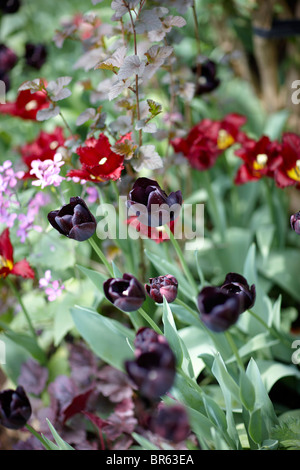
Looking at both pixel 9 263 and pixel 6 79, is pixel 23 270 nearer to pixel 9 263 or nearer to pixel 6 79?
pixel 9 263

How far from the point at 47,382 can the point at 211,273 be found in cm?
46

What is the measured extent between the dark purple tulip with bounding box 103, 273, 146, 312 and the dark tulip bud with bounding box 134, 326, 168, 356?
4 cm

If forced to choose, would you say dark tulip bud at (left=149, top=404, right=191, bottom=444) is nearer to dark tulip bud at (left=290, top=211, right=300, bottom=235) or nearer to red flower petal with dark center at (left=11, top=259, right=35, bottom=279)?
dark tulip bud at (left=290, top=211, right=300, bottom=235)

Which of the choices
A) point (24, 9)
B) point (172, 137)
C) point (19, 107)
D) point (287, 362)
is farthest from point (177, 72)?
point (24, 9)

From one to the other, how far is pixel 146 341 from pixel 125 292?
0.25ft

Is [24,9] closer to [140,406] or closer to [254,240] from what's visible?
[254,240]

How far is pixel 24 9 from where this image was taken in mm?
1640

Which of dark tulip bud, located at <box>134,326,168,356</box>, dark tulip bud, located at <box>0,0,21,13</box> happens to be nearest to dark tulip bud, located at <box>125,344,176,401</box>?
dark tulip bud, located at <box>134,326,168,356</box>

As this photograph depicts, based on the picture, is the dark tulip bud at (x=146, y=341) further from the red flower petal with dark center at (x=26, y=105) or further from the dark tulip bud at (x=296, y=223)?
the red flower petal with dark center at (x=26, y=105)

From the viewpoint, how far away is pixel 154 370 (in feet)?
1.41

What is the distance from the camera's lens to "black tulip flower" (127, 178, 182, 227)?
0.56m

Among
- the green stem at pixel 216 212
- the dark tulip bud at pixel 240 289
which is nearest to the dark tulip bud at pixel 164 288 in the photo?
the dark tulip bud at pixel 240 289

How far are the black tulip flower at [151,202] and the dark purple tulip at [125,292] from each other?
0.08m

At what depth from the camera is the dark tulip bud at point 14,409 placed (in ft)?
1.90
